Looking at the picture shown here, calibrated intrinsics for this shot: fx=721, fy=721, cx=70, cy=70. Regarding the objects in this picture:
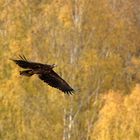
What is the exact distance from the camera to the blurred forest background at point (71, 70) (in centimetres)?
1822

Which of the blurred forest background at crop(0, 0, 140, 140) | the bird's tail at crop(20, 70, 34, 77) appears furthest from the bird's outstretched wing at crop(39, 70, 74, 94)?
the blurred forest background at crop(0, 0, 140, 140)

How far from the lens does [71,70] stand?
19.5 metres

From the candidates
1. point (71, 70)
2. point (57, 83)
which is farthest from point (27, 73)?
point (71, 70)

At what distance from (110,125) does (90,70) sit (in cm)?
291

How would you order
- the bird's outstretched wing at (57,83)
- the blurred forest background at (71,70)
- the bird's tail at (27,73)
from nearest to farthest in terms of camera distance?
the bird's tail at (27,73)
the bird's outstretched wing at (57,83)
the blurred forest background at (71,70)

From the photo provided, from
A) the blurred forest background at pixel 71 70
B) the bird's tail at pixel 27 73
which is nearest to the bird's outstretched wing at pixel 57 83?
the bird's tail at pixel 27 73

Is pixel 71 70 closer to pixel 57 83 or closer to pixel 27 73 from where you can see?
pixel 57 83

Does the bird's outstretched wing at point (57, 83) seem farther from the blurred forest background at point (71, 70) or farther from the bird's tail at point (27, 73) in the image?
the blurred forest background at point (71, 70)

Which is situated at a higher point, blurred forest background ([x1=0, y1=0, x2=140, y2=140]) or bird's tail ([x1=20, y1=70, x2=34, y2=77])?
blurred forest background ([x1=0, y1=0, x2=140, y2=140])

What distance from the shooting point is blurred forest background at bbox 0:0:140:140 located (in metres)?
18.2

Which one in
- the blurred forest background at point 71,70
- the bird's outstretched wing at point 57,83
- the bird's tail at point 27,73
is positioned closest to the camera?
the bird's tail at point 27,73

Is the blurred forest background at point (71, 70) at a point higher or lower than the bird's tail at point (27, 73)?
higher

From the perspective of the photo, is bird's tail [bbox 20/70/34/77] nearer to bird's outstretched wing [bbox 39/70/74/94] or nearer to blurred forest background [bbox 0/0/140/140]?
bird's outstretched wing [bbox 39/70/74/94]

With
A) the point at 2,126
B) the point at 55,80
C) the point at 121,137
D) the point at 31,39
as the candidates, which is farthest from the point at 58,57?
the point at 55,80
